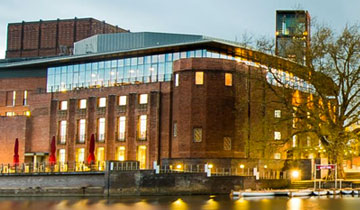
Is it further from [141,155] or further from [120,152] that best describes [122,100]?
[141,155]

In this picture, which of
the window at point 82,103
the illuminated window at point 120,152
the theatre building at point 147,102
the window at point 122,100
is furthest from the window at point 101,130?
the window at point 82,103

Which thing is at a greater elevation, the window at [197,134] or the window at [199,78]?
the window at [199,78]

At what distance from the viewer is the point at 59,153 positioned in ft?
252

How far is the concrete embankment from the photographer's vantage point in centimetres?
5556

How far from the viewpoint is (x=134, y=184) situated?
55531mm

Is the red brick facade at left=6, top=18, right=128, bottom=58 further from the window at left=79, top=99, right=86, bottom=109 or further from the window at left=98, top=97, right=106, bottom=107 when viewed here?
the window at left=98, top=97, right=106, bottom=107

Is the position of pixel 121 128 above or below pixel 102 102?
below

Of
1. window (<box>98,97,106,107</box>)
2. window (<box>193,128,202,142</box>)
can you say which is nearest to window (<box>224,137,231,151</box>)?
window (<box>193,128,202,142</box>)

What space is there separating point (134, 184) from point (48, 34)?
2421 inches

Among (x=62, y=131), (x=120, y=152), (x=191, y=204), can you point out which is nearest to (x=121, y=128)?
(x=120, y=152)

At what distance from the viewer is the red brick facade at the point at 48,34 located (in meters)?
108

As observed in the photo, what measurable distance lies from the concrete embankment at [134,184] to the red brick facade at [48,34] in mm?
48911

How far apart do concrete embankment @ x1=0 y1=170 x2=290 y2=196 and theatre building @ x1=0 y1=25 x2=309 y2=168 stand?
3.25 metres

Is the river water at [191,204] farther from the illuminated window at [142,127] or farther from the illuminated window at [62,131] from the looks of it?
the illuminated window at [62,131]
